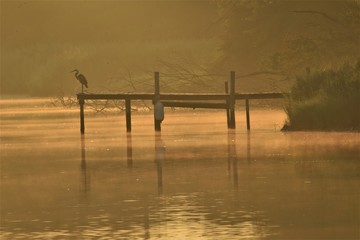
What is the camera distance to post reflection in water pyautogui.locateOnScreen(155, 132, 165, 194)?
80.2 feet

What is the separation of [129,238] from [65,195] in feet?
17.4

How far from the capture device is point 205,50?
306ft

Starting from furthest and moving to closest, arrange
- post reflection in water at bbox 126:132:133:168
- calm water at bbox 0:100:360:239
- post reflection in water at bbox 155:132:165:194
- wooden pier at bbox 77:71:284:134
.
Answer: wooden pier at bbox 77:71:284:134 → post reflection in water at bbox 126:132:133:168 → post reflection in water at bbox 155:132:165:194 → calm water at bbox 0:100:360:239

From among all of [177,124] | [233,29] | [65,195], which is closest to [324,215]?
[65,195]

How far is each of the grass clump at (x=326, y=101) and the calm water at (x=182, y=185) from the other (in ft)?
2.75

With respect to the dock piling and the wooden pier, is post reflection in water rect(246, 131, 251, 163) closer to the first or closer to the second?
the dock piling

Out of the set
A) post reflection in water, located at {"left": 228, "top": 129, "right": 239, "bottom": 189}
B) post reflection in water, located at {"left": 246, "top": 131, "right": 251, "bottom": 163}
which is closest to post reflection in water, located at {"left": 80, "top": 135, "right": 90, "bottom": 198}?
post reflection in water, located at {"left": 228, "top": 129, "right": 239, "bottom": 189}

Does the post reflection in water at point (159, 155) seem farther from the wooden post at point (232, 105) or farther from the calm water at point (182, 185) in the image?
the wooden post at point (232, 105)

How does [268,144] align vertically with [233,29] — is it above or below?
below

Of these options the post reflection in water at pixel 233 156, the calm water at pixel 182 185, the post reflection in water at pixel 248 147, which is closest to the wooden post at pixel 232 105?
the calm water at pixel 182 185

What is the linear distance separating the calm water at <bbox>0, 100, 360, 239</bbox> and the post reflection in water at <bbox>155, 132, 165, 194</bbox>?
22mm

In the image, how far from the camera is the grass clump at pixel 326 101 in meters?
38.0

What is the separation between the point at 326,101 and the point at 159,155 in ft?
28.5

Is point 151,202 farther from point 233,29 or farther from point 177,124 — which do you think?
point 233,29
